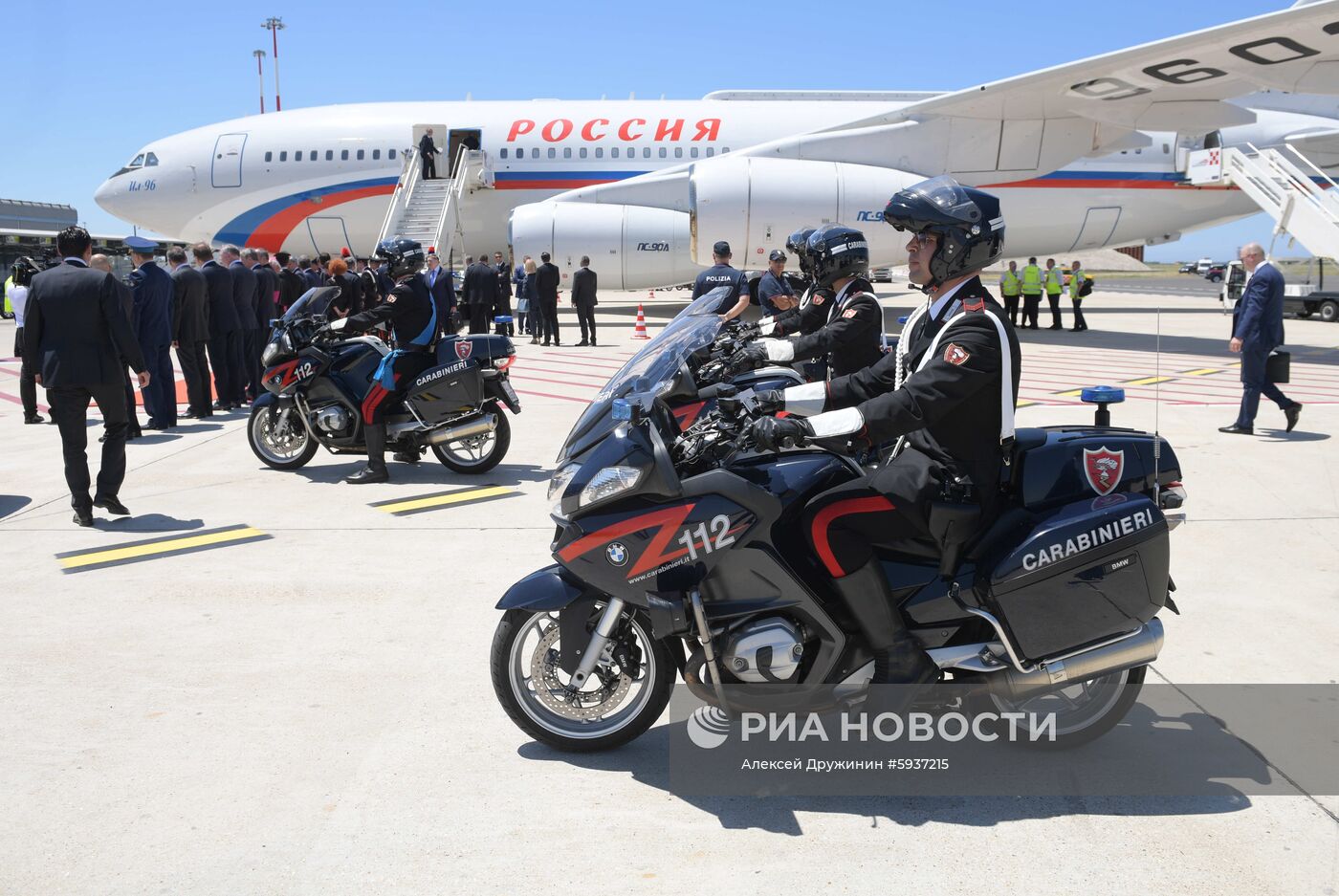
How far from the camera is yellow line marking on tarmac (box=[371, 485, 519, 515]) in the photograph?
7.59m

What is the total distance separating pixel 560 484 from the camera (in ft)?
11.8

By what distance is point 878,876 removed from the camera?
Answer: 120 inches

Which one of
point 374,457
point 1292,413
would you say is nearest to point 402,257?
point 374,457

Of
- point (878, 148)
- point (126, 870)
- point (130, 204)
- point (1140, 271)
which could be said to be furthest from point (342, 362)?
point (1140, 271)

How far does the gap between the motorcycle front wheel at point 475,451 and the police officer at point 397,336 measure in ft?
1.79

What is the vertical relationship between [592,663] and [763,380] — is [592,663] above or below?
below

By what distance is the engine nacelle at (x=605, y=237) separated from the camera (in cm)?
2069

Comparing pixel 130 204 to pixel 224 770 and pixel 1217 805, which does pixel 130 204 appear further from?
pixel 1217 805

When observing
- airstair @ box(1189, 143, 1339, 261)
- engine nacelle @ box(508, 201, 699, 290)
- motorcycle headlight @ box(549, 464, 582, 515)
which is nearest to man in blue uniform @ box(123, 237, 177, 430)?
motorcycle headlight @ box(549, 464, 582, 515)

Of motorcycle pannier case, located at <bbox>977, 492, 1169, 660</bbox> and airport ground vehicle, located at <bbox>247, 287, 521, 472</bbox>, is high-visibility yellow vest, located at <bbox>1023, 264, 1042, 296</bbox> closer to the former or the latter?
airport ground vehicle, located at <bbox>247, 287, 521, 472</bbox>

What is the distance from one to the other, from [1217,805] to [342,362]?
23.2 ft

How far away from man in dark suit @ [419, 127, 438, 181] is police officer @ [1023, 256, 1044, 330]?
1246 centimetres

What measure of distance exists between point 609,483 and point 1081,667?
1.69m

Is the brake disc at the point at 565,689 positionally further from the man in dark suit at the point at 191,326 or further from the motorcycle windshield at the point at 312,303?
the man in dark suit at the point at 191,326
